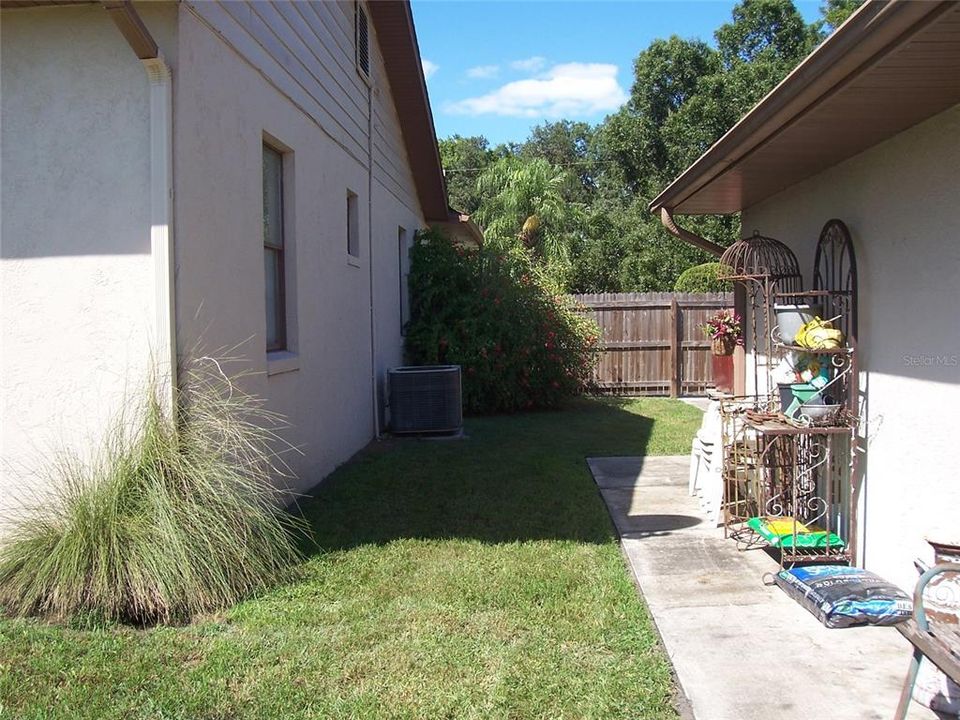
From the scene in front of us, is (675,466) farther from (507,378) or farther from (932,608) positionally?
(932,608)

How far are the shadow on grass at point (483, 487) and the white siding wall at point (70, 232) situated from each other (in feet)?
5.94

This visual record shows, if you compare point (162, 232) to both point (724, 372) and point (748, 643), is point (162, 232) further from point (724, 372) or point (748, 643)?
point (724, 372)

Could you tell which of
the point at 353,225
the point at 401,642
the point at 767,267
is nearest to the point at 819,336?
the point at 767,267

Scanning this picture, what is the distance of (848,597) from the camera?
159 inches

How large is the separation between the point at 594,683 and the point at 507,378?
906cm

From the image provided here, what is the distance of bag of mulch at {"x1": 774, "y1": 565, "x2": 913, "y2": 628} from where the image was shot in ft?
12.8

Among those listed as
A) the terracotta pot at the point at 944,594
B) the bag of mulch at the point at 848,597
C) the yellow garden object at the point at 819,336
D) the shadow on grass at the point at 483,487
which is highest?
the yellow garden object at the point at 819,336

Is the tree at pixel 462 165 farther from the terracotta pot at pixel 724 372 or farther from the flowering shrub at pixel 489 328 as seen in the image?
the terracotta pot at pixel 724 372

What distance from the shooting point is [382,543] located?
5527mm

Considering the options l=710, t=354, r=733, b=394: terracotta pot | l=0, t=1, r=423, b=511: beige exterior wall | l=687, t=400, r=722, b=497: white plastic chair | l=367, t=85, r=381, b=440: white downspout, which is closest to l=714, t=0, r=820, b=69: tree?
l=710, t=354, r=733, b=394: terracotta pot

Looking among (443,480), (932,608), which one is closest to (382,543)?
(443,480)

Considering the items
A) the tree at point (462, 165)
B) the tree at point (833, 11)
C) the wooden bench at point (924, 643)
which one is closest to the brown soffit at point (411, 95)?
the wooden bench at point (924, 643)

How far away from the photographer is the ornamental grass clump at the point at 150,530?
13.2ft

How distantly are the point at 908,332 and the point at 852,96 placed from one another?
4.19 feet
